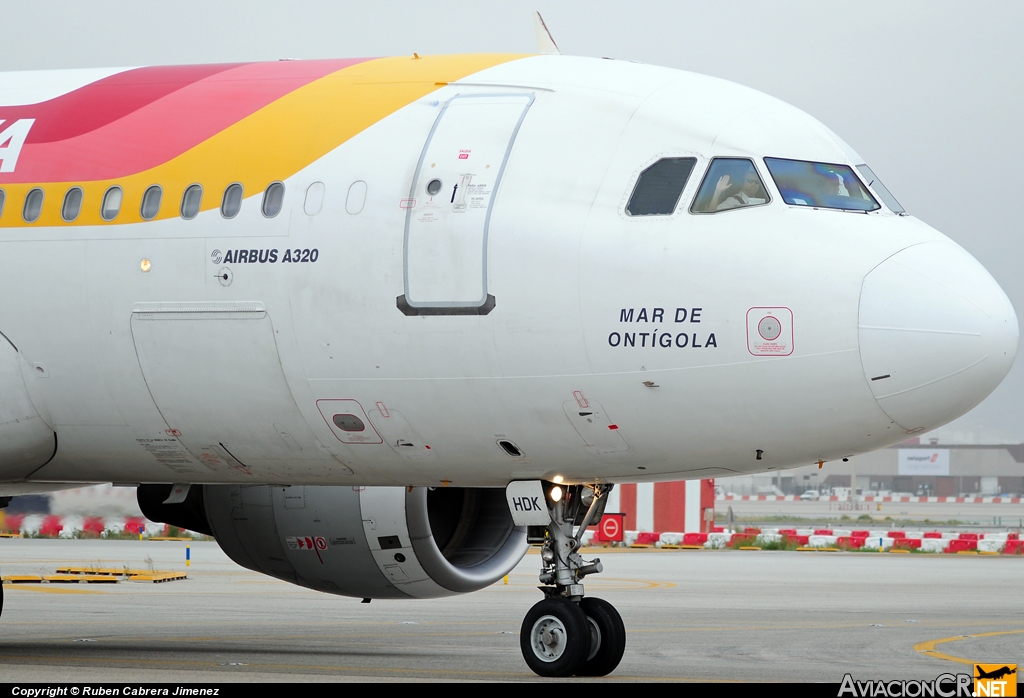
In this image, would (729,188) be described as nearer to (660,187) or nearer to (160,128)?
(660,187)

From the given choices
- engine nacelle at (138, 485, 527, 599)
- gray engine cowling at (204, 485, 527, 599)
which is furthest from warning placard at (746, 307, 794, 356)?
gray engine cowling at (204, 485, 527, 599)

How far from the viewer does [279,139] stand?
1161 cm

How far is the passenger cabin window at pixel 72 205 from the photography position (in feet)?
39.2

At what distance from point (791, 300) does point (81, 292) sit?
5.55m

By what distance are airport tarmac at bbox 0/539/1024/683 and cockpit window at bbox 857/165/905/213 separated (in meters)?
3.98

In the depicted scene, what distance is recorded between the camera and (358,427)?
11320 millimetres

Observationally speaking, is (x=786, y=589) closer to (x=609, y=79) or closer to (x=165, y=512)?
(x=165, y=512)

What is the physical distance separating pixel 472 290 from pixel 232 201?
214 centimetres

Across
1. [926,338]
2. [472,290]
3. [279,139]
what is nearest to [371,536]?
[472,290]

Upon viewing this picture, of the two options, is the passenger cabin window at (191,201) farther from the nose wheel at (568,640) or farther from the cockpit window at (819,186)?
the cockpit window at (819,186)

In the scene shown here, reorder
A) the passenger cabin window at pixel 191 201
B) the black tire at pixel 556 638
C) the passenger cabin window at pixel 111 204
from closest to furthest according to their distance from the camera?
the black tire at pixel 556 638 → the passenger cabin window at pixel 191 201 → the passenger cabin window at pixel 111 204

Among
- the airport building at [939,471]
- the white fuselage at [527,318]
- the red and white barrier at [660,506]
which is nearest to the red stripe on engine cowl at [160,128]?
the white fuselage at [527,318]

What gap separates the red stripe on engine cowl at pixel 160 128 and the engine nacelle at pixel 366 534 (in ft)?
12.1

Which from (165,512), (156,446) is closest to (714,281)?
(156,446)
